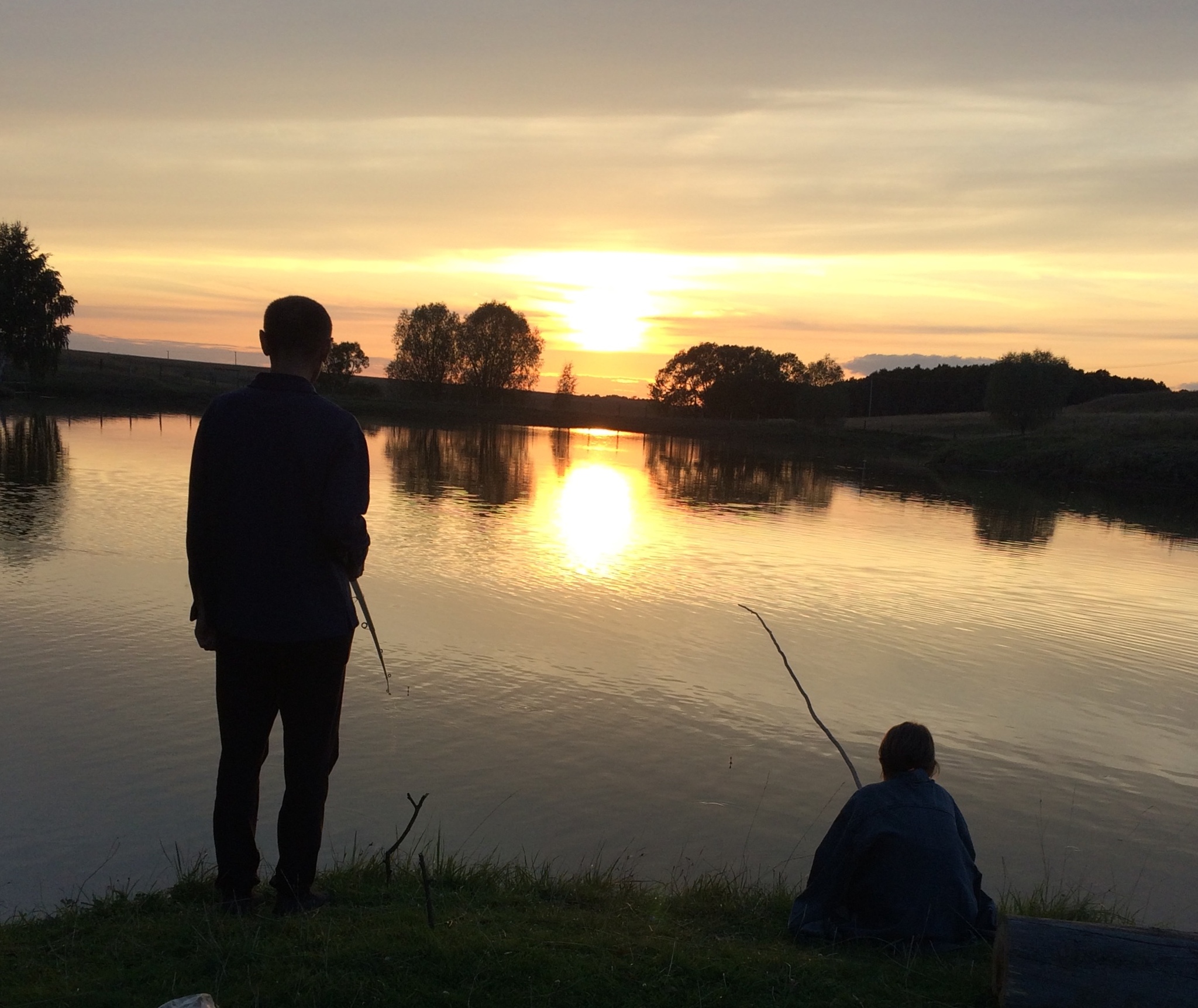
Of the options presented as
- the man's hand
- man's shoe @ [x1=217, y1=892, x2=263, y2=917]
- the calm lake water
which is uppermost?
the man's hand

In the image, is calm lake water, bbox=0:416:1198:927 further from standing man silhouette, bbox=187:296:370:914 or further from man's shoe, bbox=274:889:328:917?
standing man silhouette, bbox=187:296:370:914

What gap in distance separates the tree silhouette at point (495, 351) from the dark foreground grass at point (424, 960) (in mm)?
100736

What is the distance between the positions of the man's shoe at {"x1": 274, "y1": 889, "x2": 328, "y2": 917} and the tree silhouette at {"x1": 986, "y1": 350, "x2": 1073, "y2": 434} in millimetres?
79154

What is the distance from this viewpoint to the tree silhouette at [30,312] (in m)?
58.6

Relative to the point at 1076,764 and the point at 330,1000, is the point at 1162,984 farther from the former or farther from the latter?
the point at 1076,764

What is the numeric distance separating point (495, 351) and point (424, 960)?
102777 millimetres

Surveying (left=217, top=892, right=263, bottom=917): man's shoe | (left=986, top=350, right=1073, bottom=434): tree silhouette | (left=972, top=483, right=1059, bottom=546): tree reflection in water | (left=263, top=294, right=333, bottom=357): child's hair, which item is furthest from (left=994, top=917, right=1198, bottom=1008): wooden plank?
(left=986, top=350, right=1073, bottom=434): tree silhouette

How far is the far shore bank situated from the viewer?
56.1 metres

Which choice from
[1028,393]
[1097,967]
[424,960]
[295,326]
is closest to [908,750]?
[1097,967]

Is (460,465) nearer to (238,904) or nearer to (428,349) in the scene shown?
(238,904)

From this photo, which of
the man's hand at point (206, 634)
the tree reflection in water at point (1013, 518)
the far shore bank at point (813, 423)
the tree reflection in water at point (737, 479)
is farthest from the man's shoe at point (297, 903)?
the far shore bank at point (813, 423)

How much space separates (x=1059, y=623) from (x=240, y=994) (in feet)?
43.0

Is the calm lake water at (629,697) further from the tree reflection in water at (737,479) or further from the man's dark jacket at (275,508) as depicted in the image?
the tree reflection in water at (737,479)

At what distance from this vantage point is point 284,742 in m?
3.98
